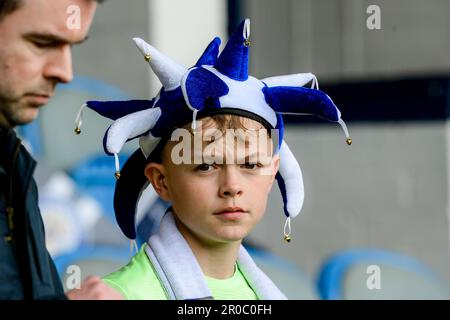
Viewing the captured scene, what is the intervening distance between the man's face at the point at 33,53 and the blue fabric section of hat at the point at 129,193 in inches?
12.2

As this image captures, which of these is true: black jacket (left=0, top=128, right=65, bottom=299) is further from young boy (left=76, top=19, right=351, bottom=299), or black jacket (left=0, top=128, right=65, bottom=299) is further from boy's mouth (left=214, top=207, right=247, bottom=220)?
boy's mouth (left=214, top=207, right=247, bottom=220)

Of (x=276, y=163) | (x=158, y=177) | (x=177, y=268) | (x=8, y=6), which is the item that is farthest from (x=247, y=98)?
(x=8, y=6)

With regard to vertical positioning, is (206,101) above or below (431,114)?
above

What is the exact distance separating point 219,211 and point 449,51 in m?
2.87

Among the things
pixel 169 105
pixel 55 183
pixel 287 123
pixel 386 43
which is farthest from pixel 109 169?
pixel 169 105

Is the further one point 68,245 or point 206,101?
point 68,245

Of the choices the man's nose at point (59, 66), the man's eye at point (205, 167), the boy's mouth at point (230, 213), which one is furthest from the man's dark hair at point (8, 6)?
the boy's mouth at point (230, 213)

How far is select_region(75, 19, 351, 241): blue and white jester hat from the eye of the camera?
2375 millimetres

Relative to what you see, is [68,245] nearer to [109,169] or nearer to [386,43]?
[109,169]

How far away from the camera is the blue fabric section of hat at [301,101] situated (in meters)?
2.41

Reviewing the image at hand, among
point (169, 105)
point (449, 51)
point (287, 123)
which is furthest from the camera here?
point (287, 123)

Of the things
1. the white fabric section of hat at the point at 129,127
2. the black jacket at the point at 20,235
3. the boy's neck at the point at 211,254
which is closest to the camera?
the black jacket at the point at 20,235

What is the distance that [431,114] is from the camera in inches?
202

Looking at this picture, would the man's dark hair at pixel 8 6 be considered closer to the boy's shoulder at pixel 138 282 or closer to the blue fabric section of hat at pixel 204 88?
the blue fabric section of hat at pixel 204 88
